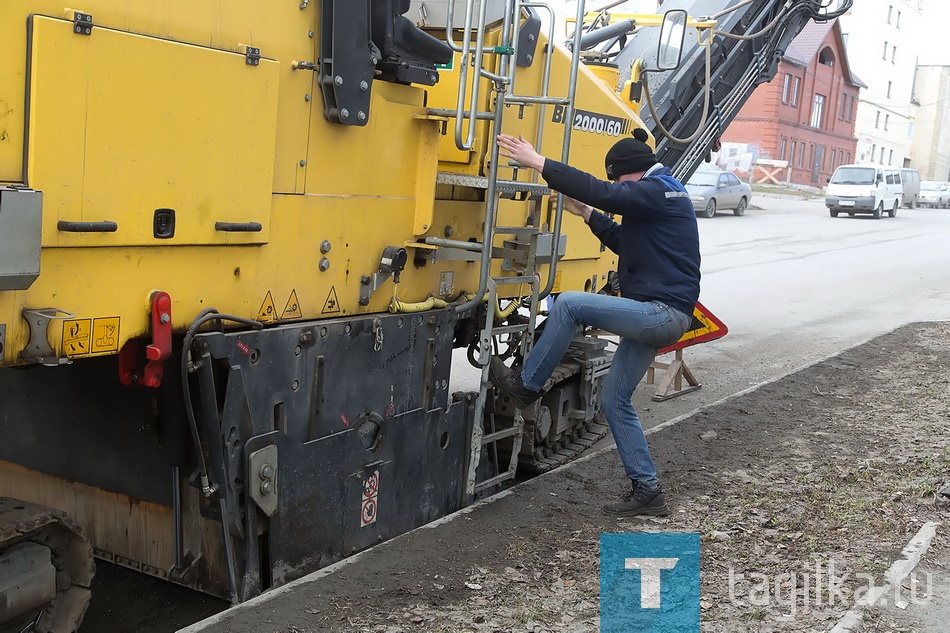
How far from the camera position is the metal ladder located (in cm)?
438

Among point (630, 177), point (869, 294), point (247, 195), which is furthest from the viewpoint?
point (869, 294)

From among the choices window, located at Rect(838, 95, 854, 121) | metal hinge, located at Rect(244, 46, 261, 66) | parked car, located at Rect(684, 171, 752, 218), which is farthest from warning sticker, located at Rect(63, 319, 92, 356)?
window, located at Rect(838, 95, 854, 121)

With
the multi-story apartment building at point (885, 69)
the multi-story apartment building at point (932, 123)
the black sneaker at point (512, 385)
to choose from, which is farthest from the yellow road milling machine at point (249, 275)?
the multi-story apartment building at point (932, 123)

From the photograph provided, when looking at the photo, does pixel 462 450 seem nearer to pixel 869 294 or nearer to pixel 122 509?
Answer: pixel 122 509

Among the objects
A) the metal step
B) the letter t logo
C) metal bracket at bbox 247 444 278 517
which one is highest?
the metal step

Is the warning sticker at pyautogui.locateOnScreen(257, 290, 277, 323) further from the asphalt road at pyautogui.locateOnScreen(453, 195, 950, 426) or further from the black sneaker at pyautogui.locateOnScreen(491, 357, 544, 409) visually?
the asphalt road at pyautogui.locateOnScreen(453, 195, 950, 426)

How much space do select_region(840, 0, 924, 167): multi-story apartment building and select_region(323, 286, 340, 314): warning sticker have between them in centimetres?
5850

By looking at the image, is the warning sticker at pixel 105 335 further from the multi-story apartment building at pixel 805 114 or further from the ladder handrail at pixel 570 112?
the multi-story apartment building at pixel 805 114

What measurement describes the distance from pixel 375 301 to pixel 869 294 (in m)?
12.5

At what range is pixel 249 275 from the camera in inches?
153

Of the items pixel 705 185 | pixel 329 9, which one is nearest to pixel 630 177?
pixel 329 9

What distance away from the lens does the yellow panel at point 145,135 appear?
306 cm

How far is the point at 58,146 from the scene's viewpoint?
308 centimetres

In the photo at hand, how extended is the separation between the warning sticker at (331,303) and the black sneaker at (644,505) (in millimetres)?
1887
